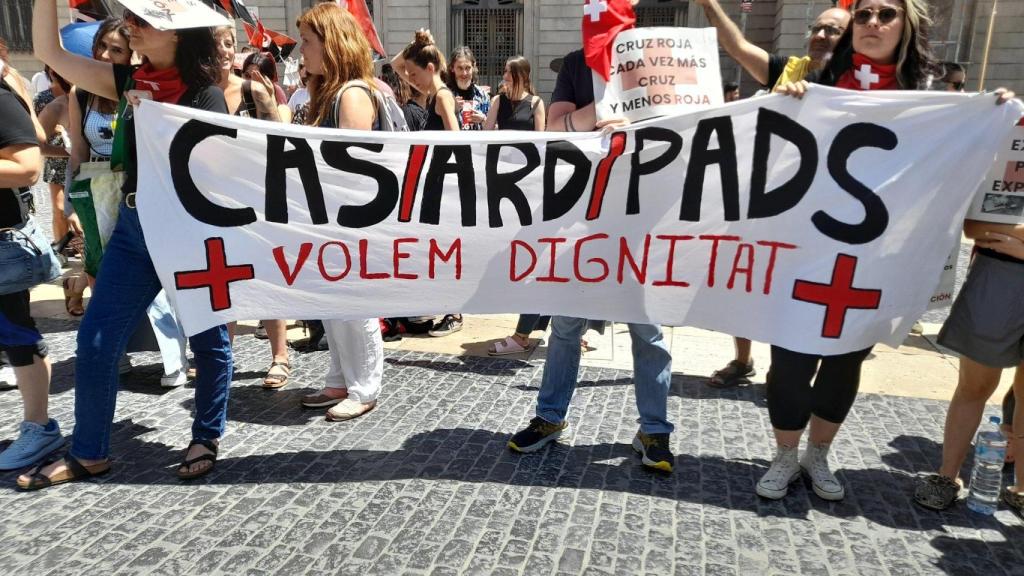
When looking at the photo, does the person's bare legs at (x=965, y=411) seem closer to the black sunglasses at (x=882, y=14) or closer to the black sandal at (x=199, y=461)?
the black sunglasses at (x=882, y=14)

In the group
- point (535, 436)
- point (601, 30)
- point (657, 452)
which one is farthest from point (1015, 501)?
point (601, 30)

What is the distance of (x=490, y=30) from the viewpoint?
19.6 meters

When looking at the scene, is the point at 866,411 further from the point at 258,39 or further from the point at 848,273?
the point at 258,39

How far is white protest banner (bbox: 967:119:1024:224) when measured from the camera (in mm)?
2584

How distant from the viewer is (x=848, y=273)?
2723mm

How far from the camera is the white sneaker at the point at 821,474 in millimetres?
2896

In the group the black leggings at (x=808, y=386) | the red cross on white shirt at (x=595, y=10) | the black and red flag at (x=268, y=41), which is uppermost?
the black and red flag at (x=268, y=41)

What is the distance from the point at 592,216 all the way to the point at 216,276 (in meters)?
1.64

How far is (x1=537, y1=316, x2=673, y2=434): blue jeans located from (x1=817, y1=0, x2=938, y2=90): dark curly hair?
1.39 meters

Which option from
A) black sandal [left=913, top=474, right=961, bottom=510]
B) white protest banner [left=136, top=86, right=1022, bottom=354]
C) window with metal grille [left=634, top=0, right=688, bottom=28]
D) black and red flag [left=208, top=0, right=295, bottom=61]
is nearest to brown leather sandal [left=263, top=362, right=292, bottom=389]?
white protest banner [left=136, top=86, right=1022, bottom=354]

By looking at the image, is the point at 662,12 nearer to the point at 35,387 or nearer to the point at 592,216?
the point at 592,216

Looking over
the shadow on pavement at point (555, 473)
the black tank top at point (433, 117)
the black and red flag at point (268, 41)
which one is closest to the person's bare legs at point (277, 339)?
the shadow on pavement at point (555, 473)

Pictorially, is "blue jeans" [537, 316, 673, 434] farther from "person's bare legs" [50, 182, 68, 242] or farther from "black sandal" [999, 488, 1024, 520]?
"person's bare legs" [50, 182, 68, 242]

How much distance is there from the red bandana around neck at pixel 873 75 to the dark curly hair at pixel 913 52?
2 cm
